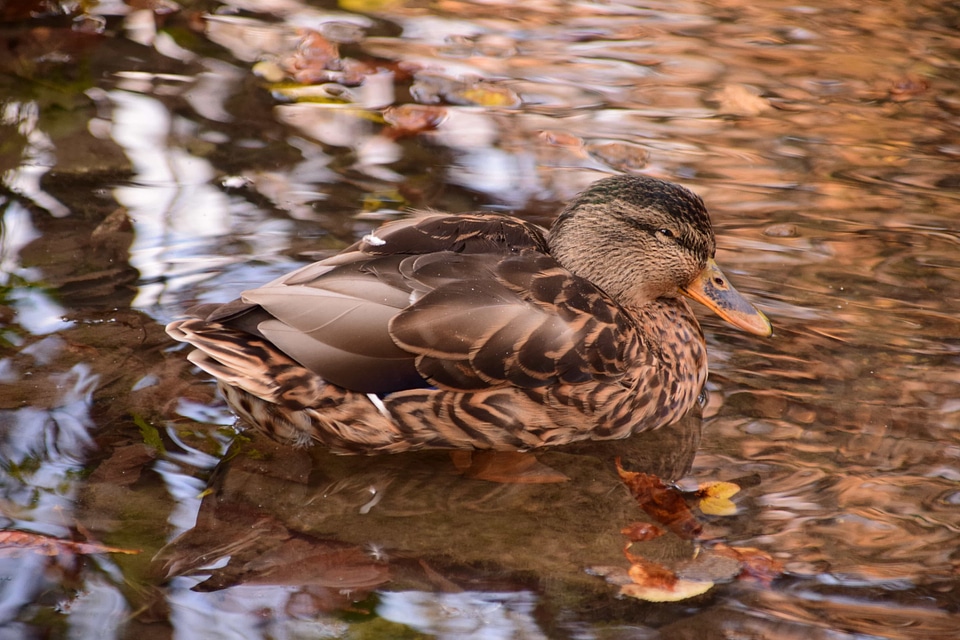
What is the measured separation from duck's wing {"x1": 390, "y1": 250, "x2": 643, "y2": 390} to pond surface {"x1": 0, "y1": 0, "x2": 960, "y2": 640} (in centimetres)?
49

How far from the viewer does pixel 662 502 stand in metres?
4.43

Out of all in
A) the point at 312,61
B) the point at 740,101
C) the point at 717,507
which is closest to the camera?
the point at 717,507

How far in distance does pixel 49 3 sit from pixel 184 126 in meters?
2.52

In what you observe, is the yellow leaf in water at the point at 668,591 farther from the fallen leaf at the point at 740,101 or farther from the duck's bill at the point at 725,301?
the fallen leaf at the point at 740,101

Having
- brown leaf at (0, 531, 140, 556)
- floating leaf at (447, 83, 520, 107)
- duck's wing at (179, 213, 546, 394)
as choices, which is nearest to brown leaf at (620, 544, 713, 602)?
duck's wing at (179, 213, 546, 394)

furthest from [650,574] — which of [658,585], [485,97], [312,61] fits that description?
[312,61]

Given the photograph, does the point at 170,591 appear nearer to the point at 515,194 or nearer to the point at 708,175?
the point at 515,194

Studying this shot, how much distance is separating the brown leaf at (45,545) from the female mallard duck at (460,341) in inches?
30.4

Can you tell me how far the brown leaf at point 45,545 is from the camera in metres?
3.84

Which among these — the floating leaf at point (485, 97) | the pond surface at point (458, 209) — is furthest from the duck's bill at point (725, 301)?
the floating leaf at point (485, 97)

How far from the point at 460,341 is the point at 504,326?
0.19 metres

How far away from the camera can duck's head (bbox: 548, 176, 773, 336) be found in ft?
15.9

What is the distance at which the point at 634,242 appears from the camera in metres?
4.91

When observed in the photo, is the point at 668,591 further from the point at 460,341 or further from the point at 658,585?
the point at 460,341
